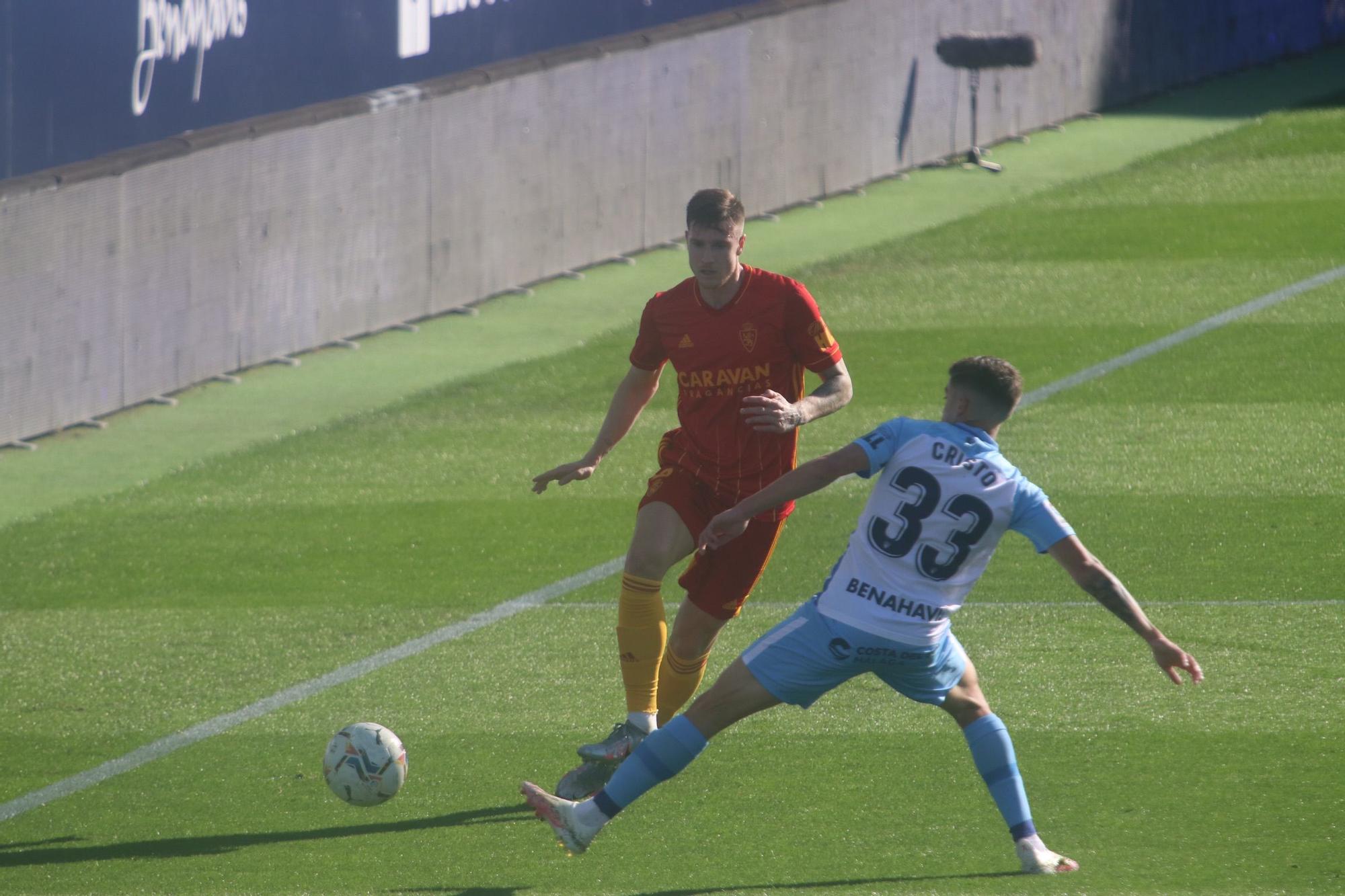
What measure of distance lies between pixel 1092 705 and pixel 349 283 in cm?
924

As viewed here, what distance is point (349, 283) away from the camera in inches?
615

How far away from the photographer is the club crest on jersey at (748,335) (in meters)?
7.03

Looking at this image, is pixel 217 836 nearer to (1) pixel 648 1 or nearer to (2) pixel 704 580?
(2) pixel 704 580

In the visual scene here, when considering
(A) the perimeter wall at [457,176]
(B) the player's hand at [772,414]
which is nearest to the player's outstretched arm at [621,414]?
(B) the player's hand at [772,414]

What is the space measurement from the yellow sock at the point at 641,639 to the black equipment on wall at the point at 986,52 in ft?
48.5

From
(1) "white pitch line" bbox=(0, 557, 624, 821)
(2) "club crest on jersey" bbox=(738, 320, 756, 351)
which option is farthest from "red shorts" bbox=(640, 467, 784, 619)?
(1) "white pitch line" bbox=(0, 557, 624, 821)

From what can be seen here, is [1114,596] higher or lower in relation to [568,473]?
higher

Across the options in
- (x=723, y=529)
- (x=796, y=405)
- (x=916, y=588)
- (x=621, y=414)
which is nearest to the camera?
(x=916, y=588)

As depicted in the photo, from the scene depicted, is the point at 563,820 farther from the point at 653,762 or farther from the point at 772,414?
the point at 772,414

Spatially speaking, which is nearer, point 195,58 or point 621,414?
point 621,414

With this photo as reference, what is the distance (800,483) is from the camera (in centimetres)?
569

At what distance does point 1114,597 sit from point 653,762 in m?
1.47

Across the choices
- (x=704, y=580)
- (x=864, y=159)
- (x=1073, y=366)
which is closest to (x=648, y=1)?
(x=864, y=159)

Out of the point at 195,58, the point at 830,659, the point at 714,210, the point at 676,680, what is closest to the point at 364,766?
the point at 676,680
